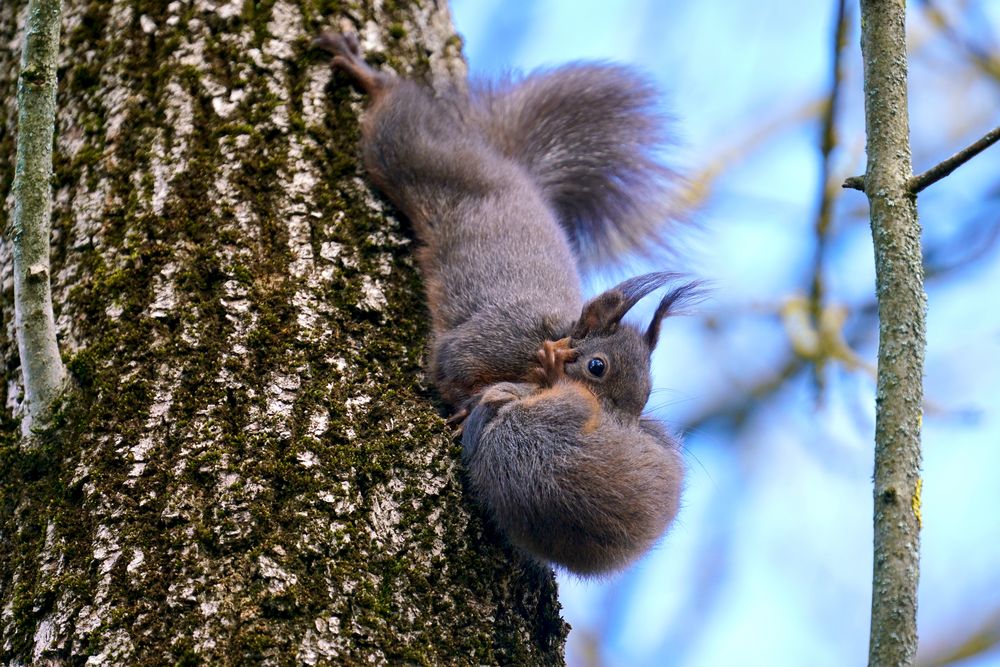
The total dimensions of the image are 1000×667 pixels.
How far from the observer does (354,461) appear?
1.96m

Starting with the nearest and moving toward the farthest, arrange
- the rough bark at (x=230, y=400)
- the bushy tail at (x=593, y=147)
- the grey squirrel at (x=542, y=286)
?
the rough bark at (x=230, y=400) → the grey squirrel at (x=542, y=286) → the bushy tail at (x=593, y=147)

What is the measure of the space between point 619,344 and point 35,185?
1.38 meters

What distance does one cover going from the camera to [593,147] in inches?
128

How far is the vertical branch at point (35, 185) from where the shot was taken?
178cm

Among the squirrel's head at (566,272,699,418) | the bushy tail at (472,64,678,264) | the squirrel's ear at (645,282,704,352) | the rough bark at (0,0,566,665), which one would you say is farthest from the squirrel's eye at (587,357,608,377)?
the bushy tail at (472,64,678,264)

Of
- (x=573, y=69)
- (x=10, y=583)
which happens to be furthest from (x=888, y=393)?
(x=573, y=69)

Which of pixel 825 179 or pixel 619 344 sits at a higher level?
pixel 825 179

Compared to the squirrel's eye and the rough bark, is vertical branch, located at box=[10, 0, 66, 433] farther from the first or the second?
the squirrel's eye

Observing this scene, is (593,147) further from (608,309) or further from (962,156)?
(962,156)

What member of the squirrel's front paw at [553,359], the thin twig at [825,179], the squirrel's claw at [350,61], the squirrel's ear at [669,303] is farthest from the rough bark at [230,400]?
the thin twig at [825,179]

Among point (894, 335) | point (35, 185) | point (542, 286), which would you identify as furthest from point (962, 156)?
point (35, 185)

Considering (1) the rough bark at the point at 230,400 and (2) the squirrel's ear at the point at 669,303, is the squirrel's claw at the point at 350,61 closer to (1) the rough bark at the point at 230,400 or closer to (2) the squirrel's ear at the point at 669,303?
(1) the rough bark at the point at 230,400

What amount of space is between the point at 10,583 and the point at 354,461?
66 centimetres

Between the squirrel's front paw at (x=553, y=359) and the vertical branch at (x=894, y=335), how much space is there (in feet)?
3.21
